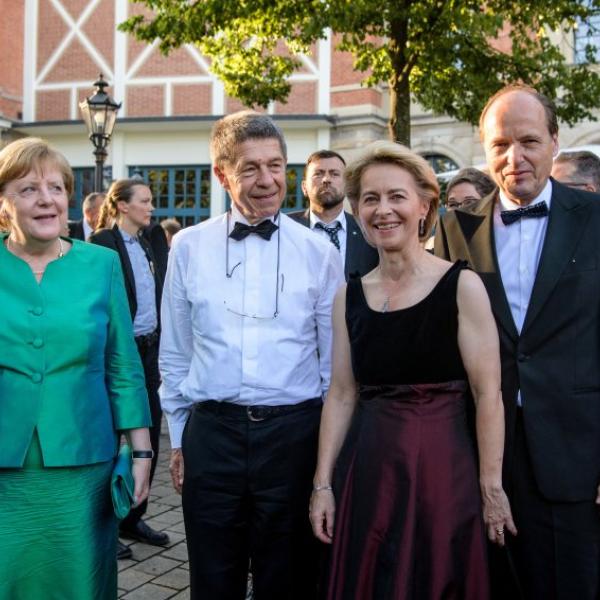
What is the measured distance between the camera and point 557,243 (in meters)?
2.56

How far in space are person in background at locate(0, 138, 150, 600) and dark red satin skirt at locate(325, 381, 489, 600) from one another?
888mm

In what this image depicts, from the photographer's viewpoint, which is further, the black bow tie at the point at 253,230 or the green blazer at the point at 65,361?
the black bow tie at the point at 253,230

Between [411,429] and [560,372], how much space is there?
1.90ft

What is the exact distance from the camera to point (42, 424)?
2.48 meters

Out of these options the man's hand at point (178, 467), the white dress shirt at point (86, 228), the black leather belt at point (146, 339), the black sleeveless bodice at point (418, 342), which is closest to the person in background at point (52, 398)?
the man's hand at point (178, 467)

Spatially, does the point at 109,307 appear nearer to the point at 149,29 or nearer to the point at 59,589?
the point at 59,589

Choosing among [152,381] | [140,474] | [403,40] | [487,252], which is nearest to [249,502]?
[140,474]

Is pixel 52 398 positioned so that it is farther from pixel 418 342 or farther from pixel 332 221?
pixel 332 221

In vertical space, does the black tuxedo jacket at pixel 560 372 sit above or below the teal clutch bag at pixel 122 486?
above

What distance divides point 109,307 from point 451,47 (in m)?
7.78

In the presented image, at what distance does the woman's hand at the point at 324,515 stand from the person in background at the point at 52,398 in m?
0.71

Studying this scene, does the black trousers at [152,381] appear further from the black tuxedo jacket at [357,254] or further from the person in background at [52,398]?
the person in background at [52,398]

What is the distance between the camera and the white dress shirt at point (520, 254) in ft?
8.57

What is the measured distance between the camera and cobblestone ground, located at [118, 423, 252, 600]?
3918 millimetres
